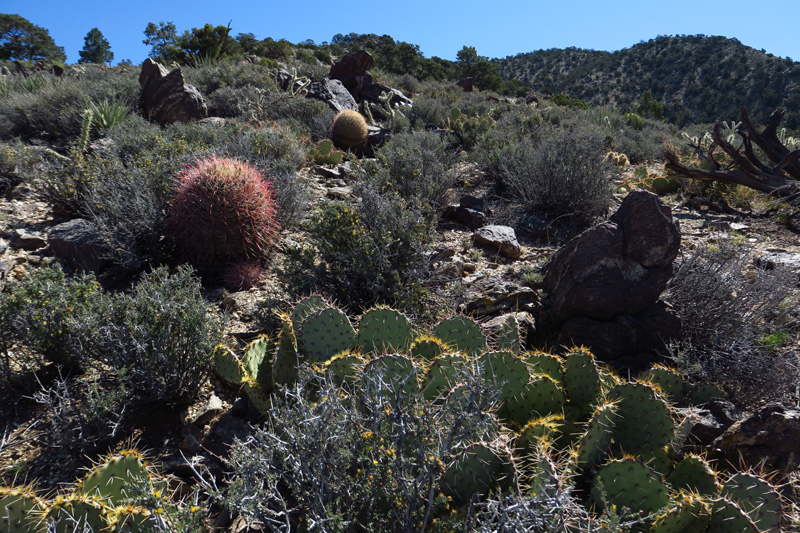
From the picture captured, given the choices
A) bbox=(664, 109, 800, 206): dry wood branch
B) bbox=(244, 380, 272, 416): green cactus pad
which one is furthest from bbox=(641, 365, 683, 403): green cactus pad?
bbox=(664, 109, 800, 206): dry wood branch

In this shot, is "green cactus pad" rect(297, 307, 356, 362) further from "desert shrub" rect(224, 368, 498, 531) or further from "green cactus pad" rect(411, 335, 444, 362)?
"desert shrub" rect(224, 368, 498, 531)

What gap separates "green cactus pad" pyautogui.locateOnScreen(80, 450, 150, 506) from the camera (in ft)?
6.19

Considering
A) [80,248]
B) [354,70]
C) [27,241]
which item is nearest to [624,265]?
[80,248]

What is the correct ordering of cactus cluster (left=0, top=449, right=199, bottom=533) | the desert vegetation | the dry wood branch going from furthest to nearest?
the dry wood branch, the desert vegetation, cactus cluster (left=0, top=449, right=199, bottom=533)

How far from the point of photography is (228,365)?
2.85 metres

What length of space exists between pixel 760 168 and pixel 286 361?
814 centimetres

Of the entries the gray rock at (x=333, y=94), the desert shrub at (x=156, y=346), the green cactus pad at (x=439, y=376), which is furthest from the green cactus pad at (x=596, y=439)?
the gray rock at (x=333, y=94)

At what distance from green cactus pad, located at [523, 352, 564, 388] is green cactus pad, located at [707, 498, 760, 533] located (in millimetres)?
991

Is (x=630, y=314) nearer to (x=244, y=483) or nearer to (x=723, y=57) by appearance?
(x=244, y=483)

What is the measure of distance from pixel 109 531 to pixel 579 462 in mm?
1857

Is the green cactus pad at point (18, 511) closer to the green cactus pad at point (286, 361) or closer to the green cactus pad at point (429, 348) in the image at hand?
the green cactus pad at point (286, 361)

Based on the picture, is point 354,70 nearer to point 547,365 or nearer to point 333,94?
point 333,94

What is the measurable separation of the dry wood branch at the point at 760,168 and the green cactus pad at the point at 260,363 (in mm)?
6918

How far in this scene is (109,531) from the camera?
1618 millimetres
